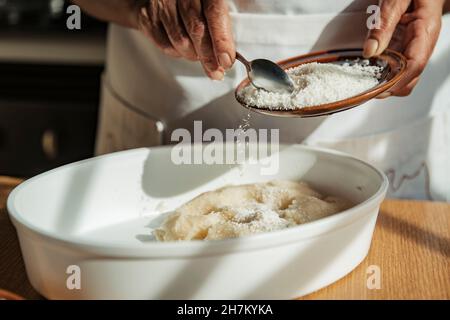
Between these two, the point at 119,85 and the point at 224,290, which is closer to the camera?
the point at 224,290

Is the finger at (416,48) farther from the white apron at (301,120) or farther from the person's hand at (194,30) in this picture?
the person's hand at (194,30)

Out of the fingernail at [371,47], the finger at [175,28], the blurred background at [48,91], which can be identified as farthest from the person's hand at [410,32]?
the blurred background at [48,91]

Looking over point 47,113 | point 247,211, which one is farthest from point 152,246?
point 47,113

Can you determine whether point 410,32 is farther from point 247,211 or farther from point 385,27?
point 247,211

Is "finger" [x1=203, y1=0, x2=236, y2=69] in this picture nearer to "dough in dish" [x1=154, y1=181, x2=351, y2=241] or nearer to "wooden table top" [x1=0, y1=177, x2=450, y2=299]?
"dough in dish" [x1=154, y1=181, x2=351, y2=241]

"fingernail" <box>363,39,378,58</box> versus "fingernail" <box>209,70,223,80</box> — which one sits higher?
"fingernail" <box>363,39,378,58</box>

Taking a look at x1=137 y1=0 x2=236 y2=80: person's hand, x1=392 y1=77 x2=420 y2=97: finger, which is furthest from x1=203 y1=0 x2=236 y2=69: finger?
x1=392 y1=77 x2=420 y2=97: finger
